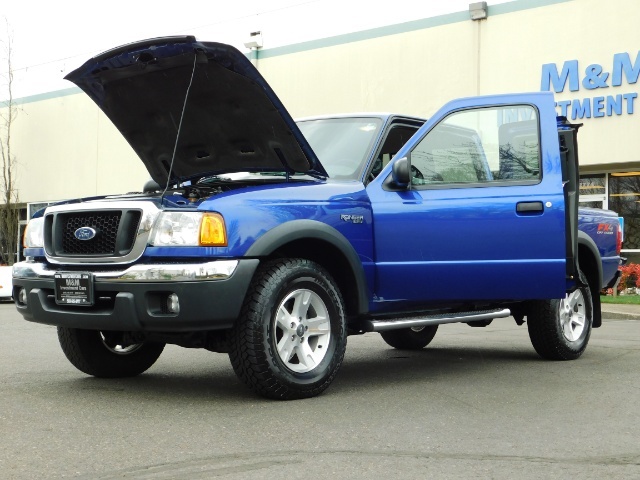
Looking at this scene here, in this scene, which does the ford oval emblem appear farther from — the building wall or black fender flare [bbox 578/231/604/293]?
the building wall

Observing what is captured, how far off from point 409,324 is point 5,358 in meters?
3.87

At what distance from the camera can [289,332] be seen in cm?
572

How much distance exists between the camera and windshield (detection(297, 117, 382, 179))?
6613 millimetres

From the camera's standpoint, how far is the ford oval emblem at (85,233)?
565cm

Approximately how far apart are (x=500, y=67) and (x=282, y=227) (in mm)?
18274

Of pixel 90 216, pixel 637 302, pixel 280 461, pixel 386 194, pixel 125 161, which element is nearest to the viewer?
pixel 280 461

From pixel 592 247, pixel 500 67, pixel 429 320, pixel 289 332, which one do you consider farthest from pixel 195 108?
pixel 500 67

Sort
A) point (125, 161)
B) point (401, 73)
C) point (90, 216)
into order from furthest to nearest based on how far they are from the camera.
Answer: point (125, 161) → point (401, 73) → point (90, 216)

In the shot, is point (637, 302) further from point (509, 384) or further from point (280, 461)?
point (280, 461)

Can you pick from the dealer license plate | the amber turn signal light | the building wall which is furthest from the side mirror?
the building wall

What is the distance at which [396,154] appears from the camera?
21.6ft

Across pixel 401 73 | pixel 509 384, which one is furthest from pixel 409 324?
pixel 401 73

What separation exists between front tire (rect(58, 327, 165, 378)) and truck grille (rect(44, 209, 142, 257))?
2.59ft

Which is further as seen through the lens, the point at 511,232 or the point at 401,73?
the point at 401,73
